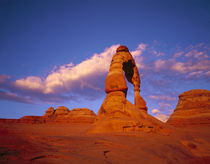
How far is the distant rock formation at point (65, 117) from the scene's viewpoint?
45250 millimetres

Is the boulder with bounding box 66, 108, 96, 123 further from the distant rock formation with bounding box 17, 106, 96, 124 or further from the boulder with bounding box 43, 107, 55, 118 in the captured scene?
the boulder with bounding box 43, 107, 55, 118

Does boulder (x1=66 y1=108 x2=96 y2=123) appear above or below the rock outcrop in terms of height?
below

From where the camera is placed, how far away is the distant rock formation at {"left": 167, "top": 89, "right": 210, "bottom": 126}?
95.9 feet

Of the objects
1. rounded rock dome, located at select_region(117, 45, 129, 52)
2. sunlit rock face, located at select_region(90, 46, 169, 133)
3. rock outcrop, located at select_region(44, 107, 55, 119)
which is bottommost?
sunlit rock face, located at select_region(90, 46, 169, 133)

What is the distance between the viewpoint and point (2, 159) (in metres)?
2.39

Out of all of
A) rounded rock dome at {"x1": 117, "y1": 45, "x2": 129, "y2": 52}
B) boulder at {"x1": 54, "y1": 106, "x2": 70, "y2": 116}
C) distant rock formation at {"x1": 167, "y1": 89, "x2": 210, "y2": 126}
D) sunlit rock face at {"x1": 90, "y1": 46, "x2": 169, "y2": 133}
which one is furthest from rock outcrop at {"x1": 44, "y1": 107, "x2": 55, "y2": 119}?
rounded rock dome at {"x1": 117, "y1": 45, "x2": 129, "y2": 52}


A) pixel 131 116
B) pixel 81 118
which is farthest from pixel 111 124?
pixel 81 118

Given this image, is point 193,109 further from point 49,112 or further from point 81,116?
point 49,112

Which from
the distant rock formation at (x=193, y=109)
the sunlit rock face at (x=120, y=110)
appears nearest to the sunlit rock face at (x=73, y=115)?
the distant rock formation at (x=193, y=109)

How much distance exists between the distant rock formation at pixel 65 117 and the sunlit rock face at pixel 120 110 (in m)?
33.8

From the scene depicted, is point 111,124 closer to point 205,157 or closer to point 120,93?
Answer: point 120,93

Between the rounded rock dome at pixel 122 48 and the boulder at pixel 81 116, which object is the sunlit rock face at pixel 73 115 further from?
the rounded rock dome at pixel 122 48

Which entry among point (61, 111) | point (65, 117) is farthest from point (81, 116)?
point (61, 111)

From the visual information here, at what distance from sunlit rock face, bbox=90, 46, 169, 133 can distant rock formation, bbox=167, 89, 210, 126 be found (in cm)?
1993
